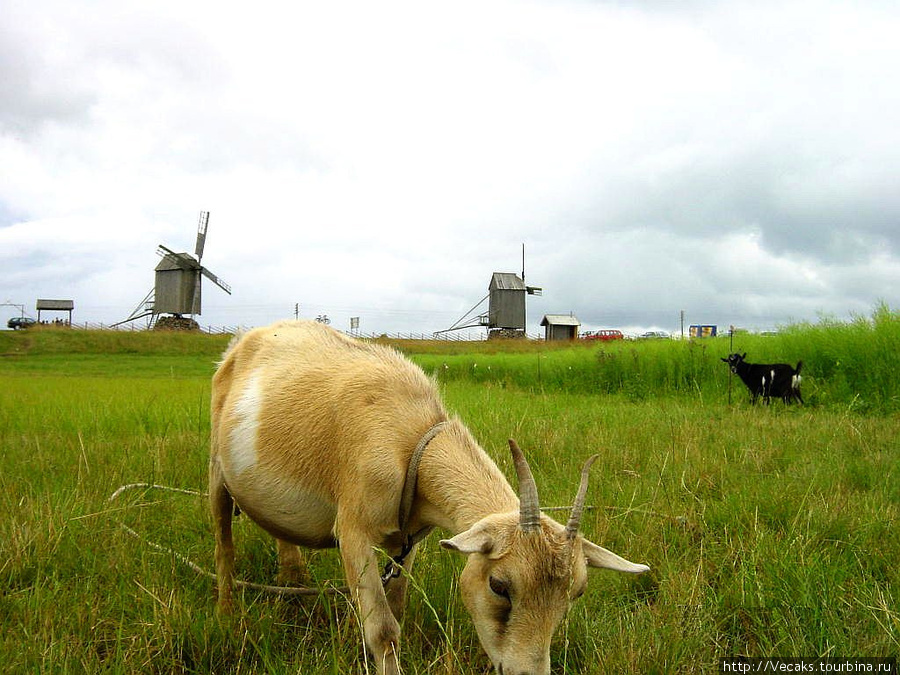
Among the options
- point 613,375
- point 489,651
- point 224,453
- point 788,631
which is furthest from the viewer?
point 613,375

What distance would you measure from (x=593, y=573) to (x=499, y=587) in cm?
175

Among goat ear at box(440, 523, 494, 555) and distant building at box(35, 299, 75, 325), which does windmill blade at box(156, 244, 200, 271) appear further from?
goat ear at box(440, 523, 494, 555)

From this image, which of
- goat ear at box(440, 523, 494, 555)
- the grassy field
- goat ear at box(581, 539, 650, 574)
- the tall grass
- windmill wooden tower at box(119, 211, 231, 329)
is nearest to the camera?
goat ear at box(440, 523, 494, 555)

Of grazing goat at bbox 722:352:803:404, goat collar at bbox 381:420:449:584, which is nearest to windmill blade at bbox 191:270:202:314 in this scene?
grazing goat at bbox 722:352:803:404

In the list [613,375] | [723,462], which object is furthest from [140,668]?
[613,375]

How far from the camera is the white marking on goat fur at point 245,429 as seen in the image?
3.52 meters

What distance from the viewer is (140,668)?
266 centimetres

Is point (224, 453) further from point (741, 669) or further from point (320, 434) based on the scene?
point (741, 669)

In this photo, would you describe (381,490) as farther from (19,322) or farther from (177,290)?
(19,322)

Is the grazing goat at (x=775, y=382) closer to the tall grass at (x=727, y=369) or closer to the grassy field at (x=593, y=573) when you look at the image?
the tall grass at (x=727, y=369)

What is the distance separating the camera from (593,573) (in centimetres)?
375

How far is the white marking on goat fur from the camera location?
352cm

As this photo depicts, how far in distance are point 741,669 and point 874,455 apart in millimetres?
4662

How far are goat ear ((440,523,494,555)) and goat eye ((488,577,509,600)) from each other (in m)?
0.11
